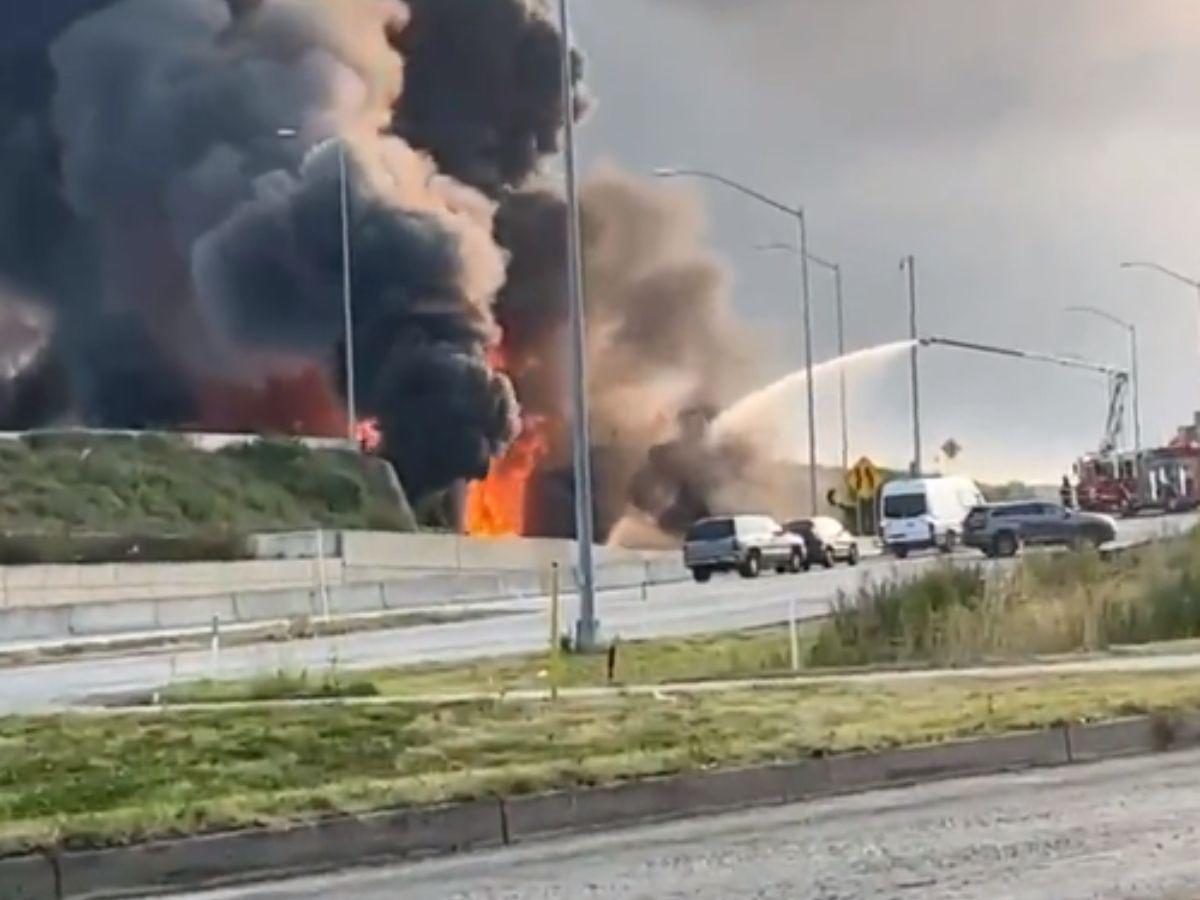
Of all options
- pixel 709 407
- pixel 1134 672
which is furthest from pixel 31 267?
pixel 1134 672

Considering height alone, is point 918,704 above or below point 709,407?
below

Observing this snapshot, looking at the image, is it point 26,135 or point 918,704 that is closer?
point 918,704

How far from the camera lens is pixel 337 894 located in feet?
36.4

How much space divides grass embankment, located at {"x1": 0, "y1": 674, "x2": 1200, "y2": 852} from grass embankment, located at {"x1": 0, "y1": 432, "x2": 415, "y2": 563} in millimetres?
38580

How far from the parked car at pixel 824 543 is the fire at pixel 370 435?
22.3 meters

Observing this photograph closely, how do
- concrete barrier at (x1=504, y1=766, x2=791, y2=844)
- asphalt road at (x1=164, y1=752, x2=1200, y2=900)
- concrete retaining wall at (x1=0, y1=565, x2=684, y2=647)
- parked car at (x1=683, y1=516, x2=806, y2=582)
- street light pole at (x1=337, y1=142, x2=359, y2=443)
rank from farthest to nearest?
street light pole at (x1=337, y1=142, x2=359, y2=443), parked car at (x1=683, y1=516, x2=806, y2=582), concrete retaining wall at (x1=0, y1=565, x2=684, y2=647), concrete barrier at (x1=504, y1=766, x2=791, y2=844), asphalt road at (x1=164, y1=752, x2=1200, y2=900)

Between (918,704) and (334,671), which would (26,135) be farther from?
(918,704)

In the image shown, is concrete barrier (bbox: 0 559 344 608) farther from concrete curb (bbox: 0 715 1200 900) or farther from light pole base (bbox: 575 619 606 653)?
concrete curb (bbox: 0 715 1200 900)

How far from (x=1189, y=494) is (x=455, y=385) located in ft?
88.1

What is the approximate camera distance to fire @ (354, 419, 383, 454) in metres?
81.6

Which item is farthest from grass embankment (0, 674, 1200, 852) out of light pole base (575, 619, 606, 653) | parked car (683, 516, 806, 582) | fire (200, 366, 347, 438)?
fire (200, 366, 347, 438)

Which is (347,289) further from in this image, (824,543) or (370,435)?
(824,543)

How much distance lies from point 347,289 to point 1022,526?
21972mm

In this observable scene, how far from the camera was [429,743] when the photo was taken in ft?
52.2
